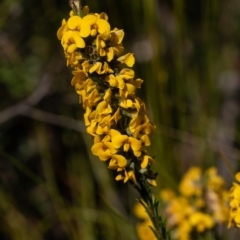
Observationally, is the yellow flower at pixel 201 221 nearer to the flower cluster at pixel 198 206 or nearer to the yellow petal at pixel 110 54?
the flower cluster at pixel 198 206

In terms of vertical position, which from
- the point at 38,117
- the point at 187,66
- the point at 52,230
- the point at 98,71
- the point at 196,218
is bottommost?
the point at 98,71

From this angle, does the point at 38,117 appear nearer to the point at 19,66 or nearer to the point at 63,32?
the point at 19,66

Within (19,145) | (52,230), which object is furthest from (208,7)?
(52,230)

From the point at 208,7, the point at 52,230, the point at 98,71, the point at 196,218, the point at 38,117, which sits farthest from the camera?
the point at 52,230

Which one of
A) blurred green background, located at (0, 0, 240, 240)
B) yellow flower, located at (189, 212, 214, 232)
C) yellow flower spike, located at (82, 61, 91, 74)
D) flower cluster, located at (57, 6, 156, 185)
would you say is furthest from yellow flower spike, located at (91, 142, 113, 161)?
blurred green background, located at (0, 0, 240, 240)

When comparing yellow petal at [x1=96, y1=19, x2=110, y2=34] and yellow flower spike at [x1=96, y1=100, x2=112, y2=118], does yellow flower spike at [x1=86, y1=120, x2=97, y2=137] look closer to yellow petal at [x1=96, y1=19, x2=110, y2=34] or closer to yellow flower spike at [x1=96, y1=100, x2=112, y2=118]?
yellow flower spike at [x1=96, y1=100, x2=112, y2=118]

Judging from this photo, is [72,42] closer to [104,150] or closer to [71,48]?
[71,48]
